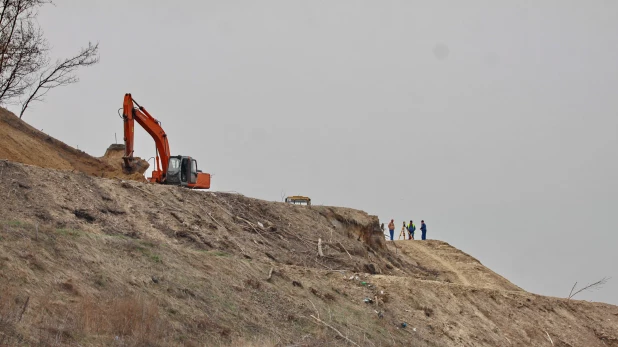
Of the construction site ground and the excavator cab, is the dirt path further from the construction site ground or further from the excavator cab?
the excavator cab

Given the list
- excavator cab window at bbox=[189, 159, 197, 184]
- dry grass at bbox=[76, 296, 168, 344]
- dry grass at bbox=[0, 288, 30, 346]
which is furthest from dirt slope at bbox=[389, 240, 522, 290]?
dry grass at bbox=[0, 288, 30, 346]

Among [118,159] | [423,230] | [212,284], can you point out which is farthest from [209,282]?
[423,230]

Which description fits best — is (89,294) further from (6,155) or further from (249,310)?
(6,155)

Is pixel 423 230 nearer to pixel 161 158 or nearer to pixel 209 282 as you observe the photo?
pixel 161 158

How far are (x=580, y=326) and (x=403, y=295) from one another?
27.9 feet

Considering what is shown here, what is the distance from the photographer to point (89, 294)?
540 inches

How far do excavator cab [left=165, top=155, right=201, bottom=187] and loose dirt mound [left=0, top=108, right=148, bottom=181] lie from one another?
1.96 metres

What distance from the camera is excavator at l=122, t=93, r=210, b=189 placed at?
27781mm

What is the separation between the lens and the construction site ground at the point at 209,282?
13.2m

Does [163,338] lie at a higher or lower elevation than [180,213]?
lower

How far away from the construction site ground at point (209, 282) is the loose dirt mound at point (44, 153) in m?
0.15

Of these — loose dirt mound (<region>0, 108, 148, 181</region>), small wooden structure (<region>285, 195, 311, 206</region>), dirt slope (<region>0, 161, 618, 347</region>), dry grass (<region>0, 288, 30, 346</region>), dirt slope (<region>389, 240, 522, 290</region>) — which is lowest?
dry grass (<region>0, 288, 30, 346</region>)

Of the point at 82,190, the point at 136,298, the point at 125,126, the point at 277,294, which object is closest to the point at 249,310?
the point at 277,294

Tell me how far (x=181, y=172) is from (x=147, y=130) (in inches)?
88.5
